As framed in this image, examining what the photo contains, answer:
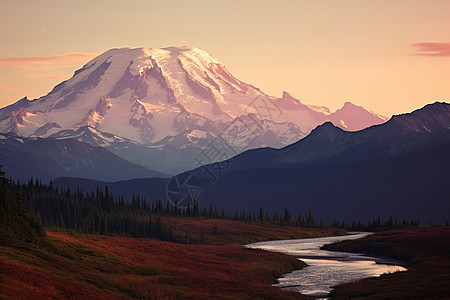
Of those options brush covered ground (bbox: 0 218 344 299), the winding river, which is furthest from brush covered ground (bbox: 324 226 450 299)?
brush covered ground (bbox: 0 218 344 299)

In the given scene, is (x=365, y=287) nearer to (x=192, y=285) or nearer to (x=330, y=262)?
(x=192, y=285)

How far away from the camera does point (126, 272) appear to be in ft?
289

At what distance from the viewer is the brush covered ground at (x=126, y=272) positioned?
65.4 metres

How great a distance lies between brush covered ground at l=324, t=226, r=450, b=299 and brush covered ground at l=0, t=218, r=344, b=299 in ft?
30.7

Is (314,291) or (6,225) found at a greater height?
(6,225)

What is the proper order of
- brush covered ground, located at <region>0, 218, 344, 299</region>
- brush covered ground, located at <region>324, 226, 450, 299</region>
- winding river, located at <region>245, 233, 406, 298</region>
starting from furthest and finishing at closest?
winding river, located at <region>245, 233, 406, 298</region> < brush covered ground, located at <region>324, 226, 450, 299</region> < brush covered ground, located at <region>0, 218, 344, 299</region>

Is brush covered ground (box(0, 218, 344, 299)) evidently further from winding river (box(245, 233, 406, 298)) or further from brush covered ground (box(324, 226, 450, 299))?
brush covered ground (box(324, 226, 450, 299))

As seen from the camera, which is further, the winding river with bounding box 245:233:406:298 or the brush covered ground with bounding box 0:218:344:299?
the winding river with bounding box 245:233:406:298

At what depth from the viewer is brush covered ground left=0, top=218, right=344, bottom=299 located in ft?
215

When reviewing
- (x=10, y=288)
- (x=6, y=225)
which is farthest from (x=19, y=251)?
(x=10, y=288)

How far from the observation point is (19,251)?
250 ft

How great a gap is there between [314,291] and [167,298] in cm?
2209

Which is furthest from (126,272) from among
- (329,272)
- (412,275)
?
(412,275)

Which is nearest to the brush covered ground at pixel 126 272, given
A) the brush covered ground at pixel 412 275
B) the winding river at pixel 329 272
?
the winding river at pixel 329 272
